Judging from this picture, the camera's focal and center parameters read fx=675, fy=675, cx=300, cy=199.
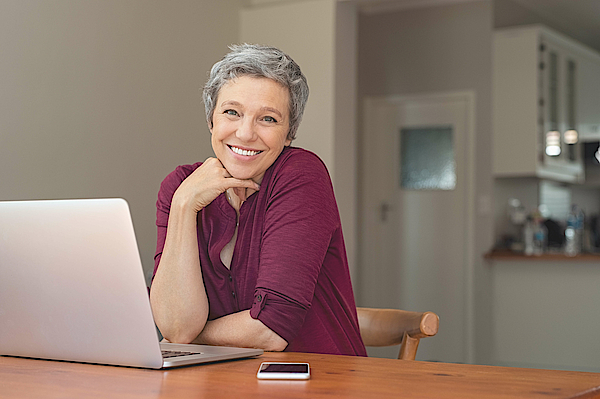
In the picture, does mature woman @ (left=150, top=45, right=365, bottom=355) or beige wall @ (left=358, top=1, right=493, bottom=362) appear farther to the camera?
beige wall @ (left=358, top=1, right=493, bottom=362)

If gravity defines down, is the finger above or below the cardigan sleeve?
above

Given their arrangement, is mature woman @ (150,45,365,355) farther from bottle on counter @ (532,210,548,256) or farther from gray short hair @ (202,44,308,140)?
bottle on counter @ (532,210,548,256)

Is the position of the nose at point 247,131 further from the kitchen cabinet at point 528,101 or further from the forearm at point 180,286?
the kitchen cabinet at point 528,101

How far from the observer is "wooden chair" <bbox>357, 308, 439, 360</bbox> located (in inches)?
56.5

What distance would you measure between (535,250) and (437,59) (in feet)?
5.38

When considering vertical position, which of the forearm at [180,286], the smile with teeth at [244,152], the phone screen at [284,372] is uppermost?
the smile with teeth at [244,152]

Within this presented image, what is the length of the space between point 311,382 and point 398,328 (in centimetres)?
70

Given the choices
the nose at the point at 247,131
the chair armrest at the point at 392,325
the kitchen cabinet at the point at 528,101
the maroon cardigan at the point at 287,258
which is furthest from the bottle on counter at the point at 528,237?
the nose at the point at 247,131

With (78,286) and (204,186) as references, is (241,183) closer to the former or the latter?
(204,186)

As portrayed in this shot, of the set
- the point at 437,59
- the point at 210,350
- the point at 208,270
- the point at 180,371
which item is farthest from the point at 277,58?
the point at 437,59

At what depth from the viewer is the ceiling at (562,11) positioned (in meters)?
5.31

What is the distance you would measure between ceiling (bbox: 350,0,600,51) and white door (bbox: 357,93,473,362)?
2.40ft

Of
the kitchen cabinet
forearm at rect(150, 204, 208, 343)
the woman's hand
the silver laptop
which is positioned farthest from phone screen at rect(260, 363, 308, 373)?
the kitchen cabinet

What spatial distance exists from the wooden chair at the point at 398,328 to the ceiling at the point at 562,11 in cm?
384
